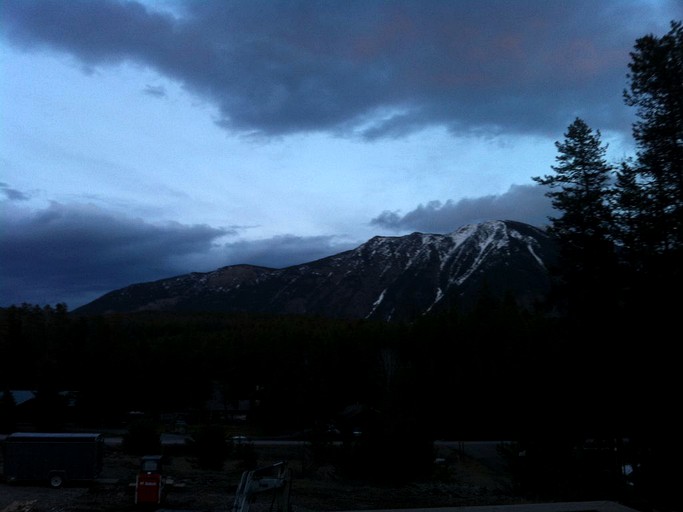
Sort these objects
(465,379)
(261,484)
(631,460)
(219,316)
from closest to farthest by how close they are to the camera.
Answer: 1. (261,484)
2. (631,460)
3. (465,379)
4. (219,316)

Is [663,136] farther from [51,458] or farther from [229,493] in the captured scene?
[51,458]

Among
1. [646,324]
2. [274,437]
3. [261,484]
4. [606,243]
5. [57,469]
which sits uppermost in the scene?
[606,243]

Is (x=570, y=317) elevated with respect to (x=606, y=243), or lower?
lower

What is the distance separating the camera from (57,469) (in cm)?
2884

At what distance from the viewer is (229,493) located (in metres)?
25.5

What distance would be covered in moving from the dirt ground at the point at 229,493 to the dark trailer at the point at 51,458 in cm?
49

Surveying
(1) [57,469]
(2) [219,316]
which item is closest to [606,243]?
(1) [57,469]

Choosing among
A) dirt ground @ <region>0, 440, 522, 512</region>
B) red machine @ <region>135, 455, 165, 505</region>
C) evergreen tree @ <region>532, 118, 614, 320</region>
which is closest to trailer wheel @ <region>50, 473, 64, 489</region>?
dirt ground @ <region>0, 440, 522, 512</region>

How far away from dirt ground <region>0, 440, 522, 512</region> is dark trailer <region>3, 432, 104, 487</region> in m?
0.49

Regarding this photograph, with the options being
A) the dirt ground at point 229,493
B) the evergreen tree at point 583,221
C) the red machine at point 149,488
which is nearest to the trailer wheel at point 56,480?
Result: the dirt ground at point 229,493

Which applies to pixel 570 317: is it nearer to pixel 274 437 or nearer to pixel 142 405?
pixel 274 437

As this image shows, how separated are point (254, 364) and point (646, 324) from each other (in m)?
72.1

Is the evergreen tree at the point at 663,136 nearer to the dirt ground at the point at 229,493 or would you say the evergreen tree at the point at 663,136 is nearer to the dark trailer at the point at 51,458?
the dirt ground at the point at 229,493

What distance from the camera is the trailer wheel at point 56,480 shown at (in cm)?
2854
